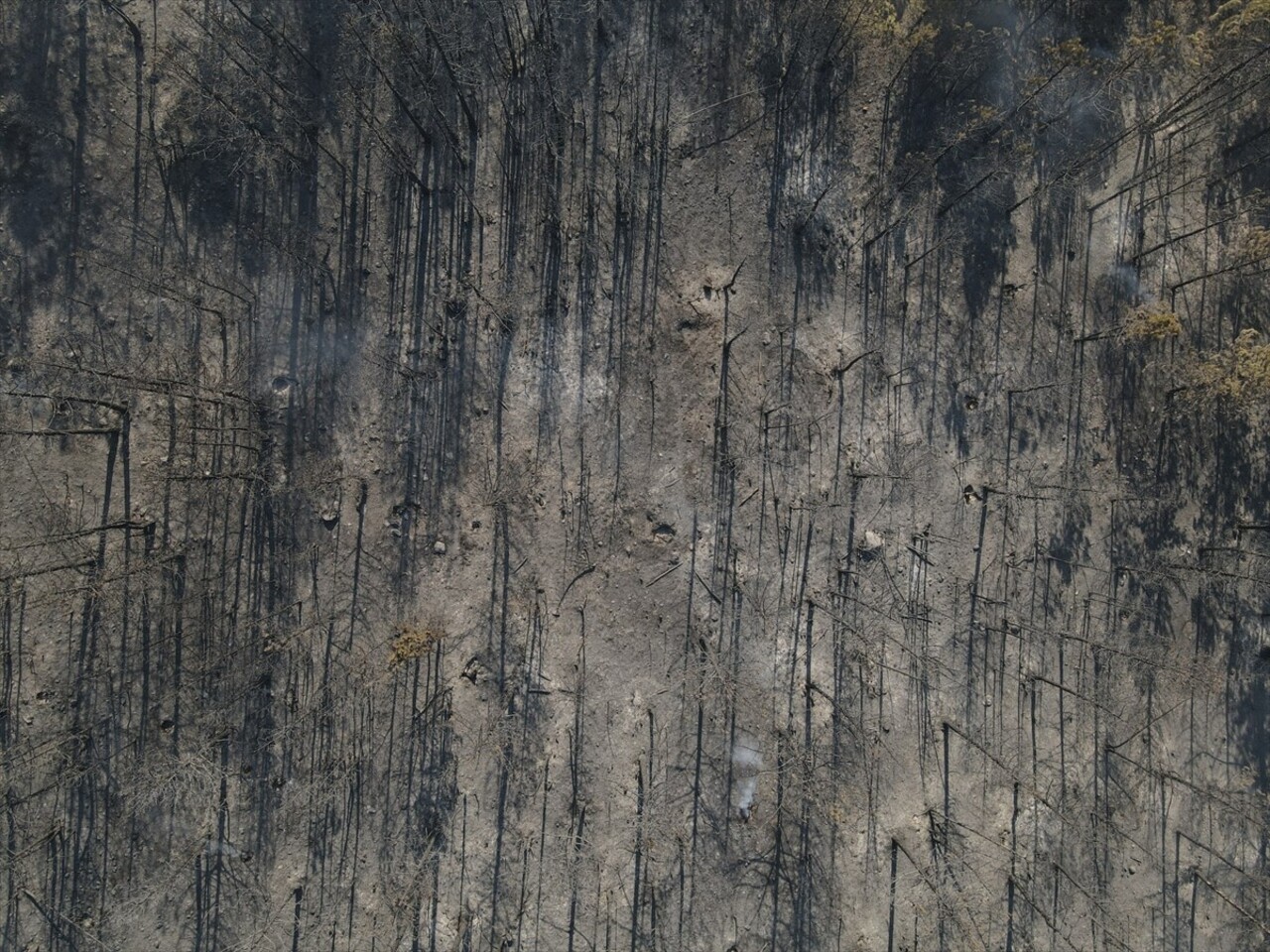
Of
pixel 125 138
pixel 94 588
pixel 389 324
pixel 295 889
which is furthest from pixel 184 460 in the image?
pixel 295 889

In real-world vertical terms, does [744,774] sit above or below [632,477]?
below

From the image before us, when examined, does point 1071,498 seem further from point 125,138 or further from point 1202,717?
point 125,138

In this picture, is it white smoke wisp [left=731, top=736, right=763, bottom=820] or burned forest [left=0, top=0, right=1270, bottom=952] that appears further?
white smoke wisp [left=731, top=736, right=763, bottom=820]

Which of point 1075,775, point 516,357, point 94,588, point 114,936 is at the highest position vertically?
point 516,357

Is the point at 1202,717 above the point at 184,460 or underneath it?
underneath

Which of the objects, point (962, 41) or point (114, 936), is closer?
point (114, 936)
